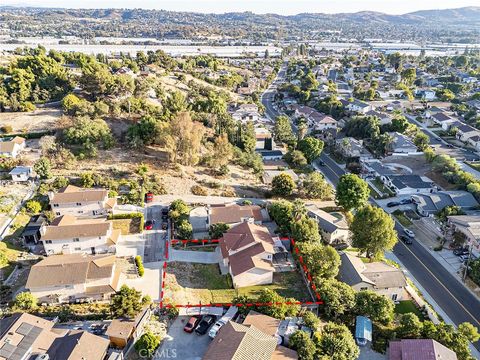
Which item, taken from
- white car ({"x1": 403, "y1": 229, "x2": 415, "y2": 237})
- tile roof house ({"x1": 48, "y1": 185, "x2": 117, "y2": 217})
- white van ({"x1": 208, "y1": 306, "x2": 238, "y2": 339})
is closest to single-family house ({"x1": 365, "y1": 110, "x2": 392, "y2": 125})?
white car ({"x1": 403, "y1": 229, "x2": 415, "y2": 237})

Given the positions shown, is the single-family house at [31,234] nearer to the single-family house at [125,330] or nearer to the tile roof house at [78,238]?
the tile roof house at [78,238]

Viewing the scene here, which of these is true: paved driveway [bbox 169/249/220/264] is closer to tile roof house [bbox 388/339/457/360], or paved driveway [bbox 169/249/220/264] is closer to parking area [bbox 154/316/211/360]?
parking area [bbox 154/316/211/360]

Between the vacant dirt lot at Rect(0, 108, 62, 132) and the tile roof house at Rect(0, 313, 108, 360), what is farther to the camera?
the vacant dirt lot at Rect(0, 108, 62, 132)

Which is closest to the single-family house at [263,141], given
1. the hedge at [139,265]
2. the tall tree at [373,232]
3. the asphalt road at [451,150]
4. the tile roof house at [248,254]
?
the asphalt road at [451,150]

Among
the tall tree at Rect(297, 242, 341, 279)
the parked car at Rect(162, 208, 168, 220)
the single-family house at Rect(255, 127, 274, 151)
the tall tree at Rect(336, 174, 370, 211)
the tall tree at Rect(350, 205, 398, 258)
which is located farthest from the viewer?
the single-family house at Rect(255, 127, 274, 151)

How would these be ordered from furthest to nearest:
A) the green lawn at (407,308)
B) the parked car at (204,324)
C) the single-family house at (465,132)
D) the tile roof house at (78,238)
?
the single-family house at (465,132), the tile roof house at (78,238), the green lawn at (407,308), the parked car at (204,324)

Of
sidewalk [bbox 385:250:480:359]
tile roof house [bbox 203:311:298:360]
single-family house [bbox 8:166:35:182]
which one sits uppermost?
single-family house [bbox 8:166:35:182]

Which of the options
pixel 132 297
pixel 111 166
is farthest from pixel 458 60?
pixel 132 297
